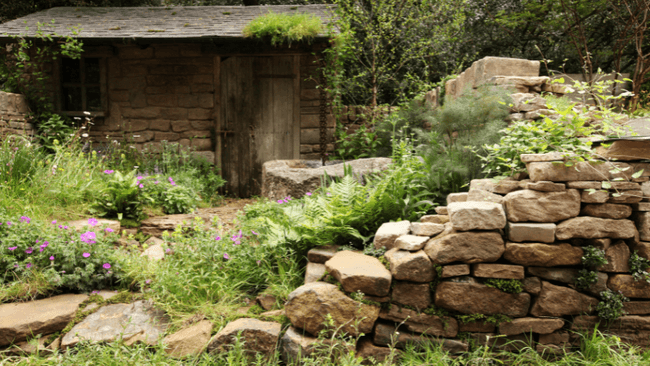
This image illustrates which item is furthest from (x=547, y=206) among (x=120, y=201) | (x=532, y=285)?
(x=120, y=201)

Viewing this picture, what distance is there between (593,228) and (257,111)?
18.7 ft

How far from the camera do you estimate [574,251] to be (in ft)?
8.16

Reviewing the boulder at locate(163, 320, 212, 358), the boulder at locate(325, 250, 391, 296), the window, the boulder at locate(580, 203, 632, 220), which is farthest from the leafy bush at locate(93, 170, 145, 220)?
the boulder at locate(580, 203, 632, 220)

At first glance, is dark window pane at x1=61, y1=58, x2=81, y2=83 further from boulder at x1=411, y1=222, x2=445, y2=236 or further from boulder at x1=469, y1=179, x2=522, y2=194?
boulder at x1=469, y1=179, x2=522, y2=194

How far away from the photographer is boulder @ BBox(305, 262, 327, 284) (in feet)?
9.07

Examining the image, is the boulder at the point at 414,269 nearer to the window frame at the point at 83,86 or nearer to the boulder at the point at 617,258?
the boulder at the point at 617,258

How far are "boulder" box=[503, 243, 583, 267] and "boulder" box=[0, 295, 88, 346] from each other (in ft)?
9.96

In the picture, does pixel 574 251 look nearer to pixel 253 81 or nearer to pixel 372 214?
pixel 372 214

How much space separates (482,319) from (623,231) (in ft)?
3.38

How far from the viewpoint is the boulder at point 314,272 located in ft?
9.07

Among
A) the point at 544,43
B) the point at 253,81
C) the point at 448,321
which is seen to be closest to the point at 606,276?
the point at 448,321

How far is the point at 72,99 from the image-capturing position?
7.59 metres

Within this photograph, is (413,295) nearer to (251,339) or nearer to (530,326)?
(530,326)

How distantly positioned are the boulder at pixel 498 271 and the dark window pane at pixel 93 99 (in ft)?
24.5
